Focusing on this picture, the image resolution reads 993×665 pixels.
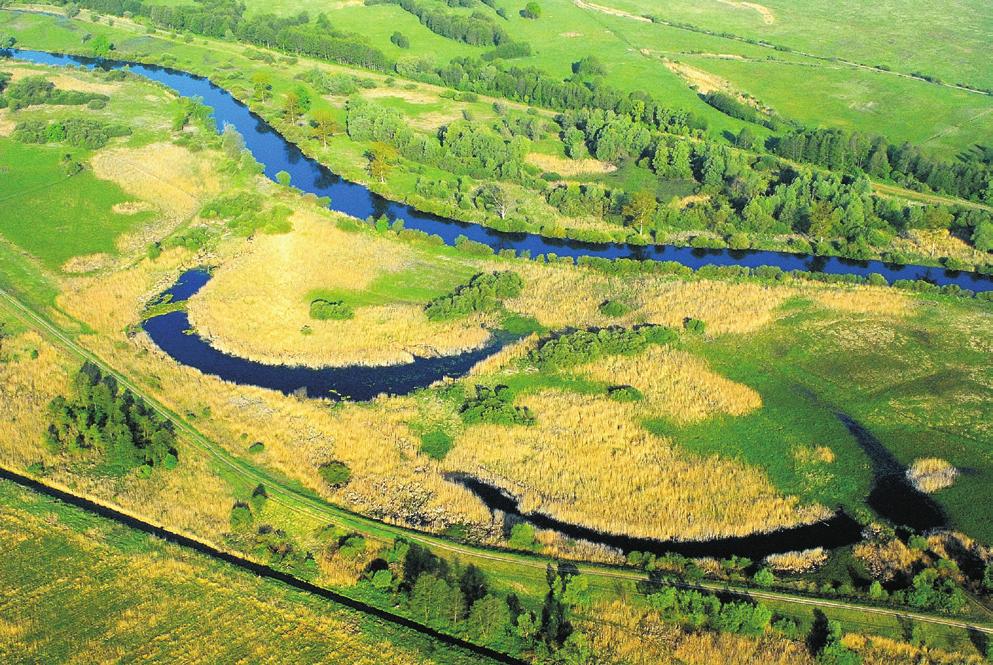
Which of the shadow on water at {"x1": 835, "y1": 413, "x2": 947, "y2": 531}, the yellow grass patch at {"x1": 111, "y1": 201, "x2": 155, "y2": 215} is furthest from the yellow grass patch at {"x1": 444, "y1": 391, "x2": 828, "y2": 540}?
the yellow grass patch at {"x1": 111, "y1": 201, "x2": 155, "y2": 215}

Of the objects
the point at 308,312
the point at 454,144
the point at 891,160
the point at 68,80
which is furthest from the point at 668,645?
the point at 68,80

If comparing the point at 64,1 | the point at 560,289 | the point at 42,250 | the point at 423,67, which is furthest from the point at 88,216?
the point at 64,1

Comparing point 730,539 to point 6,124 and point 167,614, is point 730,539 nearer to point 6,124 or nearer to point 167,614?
point 167,614

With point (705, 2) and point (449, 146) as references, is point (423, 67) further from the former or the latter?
point (705, 2)

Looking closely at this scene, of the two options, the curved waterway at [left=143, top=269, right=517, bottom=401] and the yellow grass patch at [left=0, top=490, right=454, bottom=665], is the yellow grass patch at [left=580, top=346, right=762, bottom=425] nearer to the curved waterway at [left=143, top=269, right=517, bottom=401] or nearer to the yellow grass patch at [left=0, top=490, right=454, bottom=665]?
the curved waterway at [left=143, top=269, right=517, bottom=401]

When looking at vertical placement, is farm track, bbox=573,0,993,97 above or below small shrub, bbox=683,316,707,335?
above

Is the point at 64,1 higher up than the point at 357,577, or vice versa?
the point at 64,1
